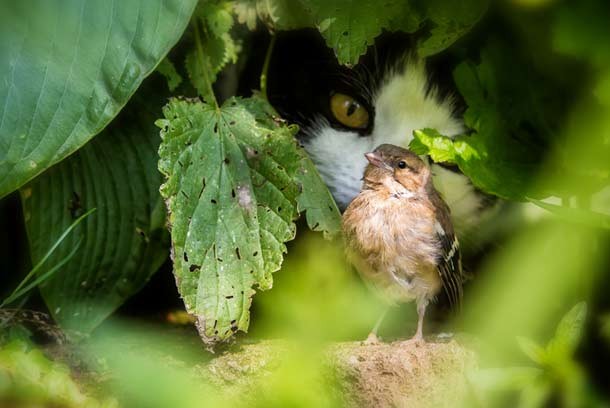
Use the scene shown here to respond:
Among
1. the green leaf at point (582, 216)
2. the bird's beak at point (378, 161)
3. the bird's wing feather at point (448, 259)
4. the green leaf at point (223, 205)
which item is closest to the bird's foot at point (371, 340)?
the bird's wing feather at point (448, 259)

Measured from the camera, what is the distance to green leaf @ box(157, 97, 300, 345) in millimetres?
2238

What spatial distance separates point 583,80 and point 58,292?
1.61 m

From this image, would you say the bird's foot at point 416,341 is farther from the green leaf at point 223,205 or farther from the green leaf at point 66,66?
the green leaf at point 66,66

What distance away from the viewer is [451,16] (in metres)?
2.35

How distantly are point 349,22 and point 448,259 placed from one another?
2.38 ft

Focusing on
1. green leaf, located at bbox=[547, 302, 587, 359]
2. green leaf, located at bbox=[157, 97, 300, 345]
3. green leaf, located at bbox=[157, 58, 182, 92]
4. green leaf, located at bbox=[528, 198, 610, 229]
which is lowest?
green leaf, located at bbox=[547, 302, 587, 359]

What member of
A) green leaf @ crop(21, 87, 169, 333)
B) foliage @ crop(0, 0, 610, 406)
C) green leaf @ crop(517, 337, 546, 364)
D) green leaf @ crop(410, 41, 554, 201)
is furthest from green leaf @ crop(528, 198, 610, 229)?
green leaf @ crop(21, 87, 169, 333)

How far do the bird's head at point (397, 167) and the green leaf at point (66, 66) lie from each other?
2.35ft

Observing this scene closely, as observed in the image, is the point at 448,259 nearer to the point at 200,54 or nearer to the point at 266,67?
the point at 266,67

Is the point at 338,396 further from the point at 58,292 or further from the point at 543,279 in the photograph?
the point at 58,292

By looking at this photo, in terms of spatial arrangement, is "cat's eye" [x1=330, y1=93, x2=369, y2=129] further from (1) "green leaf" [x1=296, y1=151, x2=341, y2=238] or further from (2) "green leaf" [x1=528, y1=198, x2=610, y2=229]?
(2) "green leaf" [x1=528, y1=198, x2=610, y2=229]

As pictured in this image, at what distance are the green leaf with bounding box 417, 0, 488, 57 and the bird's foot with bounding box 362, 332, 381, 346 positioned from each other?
2.66ft

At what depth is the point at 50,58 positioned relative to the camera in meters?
2.15

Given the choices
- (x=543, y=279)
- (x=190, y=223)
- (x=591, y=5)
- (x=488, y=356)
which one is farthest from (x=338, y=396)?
(x=591, y=5)
